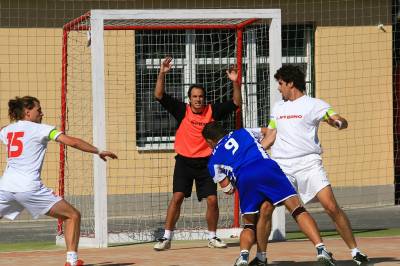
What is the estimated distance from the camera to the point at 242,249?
10.9 metres

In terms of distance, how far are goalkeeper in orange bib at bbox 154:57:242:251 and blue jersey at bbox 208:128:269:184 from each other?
2.62 m

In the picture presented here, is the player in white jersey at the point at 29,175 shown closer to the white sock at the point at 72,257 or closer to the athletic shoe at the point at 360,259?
the white sock at the point at 72,257

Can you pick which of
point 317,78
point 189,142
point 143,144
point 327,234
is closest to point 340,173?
point 317,78

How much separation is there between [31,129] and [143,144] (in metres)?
7.70

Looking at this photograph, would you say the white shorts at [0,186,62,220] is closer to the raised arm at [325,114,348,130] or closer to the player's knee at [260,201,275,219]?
the player's knee at [260,201,275,219]

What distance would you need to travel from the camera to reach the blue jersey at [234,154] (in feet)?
35.2

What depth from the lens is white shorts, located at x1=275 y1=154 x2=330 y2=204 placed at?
11.2 metres

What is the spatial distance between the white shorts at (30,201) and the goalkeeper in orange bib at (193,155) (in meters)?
2.57

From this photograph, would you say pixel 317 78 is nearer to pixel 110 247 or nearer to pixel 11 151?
pixel 110 247

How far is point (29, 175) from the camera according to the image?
11.0 meters

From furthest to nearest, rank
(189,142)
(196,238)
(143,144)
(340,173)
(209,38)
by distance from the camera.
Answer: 1. (340,173)
2. (143,144)
3. (209,38)
4. (196,238)
5. (189,142)

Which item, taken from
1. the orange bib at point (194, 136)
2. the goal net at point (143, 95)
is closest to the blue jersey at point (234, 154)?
the orange bib at point (194, 136)

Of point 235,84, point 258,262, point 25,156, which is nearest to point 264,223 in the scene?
point 258,262

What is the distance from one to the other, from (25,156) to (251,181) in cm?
212
